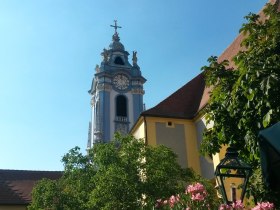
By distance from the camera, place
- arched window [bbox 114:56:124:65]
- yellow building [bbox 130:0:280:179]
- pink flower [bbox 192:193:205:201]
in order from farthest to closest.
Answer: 1. arched window [bbox 114:56:124:65]
2. yellow building [bbox 130:0:280:179]
3. pink flower [bbox 192:193:205:201]

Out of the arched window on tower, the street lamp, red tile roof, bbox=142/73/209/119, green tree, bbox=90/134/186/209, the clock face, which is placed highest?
→ the clock face

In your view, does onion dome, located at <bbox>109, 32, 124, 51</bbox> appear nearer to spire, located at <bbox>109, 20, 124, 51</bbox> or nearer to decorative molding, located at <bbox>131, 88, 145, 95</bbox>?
spire, located at <bbox>109, 20, 124, 51</bbox>

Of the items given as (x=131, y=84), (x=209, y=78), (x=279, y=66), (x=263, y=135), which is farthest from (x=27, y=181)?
(x=263, y=135)

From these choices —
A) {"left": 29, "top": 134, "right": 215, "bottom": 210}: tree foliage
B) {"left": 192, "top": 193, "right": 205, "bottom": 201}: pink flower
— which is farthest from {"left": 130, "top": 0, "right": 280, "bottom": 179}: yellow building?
{"left": 192, "top": 193, "right": 205, "bottom": 201}: pink flower

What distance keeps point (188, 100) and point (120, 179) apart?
9790mm

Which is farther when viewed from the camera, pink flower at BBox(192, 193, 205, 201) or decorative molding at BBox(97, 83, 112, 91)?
decorative molding at BBox(97, 83, 112, 91)

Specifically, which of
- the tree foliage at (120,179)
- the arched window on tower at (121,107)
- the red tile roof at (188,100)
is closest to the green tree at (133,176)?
the tree foliage at (120,179)

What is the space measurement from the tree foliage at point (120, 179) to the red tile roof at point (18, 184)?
12127mm

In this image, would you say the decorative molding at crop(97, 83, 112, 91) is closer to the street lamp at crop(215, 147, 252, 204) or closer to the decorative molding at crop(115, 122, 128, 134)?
the decorative molding at crop(115, 122, 128, 134)

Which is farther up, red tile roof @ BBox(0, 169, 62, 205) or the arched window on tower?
the arched window on tower

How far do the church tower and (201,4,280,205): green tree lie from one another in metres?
29.9

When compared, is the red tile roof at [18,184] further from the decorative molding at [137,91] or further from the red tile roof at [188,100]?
the red tile roof at [188,100]

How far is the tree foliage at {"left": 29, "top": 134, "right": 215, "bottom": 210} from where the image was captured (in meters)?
13.2

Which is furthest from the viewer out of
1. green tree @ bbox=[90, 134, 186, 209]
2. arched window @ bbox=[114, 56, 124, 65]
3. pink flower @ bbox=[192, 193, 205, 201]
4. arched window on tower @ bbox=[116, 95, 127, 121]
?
arched window @ bbox=[114, 56, 124, 65]
